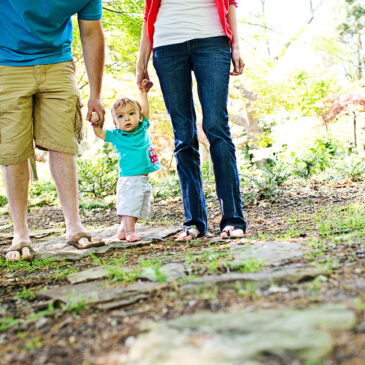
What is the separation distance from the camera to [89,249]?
257cm

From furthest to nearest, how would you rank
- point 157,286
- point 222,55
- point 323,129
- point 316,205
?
point 323,129, point 316,205, point 222,55, point 157,286

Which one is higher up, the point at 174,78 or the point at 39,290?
the point at 174,78

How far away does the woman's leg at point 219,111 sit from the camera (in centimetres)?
248

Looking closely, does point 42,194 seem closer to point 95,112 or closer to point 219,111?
point 95,112

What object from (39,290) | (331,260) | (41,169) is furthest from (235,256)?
(41,169)

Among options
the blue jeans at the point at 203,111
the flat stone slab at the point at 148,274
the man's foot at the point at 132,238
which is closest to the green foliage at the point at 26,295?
the flat stone slab at the point at 148,274

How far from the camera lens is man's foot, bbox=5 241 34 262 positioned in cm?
249

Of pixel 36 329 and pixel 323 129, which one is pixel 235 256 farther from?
pixel 323 129

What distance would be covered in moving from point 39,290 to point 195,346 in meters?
1.03

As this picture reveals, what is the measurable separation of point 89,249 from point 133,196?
1.55 ft

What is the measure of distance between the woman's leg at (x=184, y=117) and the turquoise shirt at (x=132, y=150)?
29 centimetres

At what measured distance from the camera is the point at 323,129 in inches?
525

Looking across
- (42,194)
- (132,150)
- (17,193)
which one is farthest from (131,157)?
(42,194)

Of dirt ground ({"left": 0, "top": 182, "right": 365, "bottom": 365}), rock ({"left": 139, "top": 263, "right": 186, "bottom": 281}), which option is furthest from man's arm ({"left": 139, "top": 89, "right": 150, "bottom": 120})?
rock ({"left": 139, "top": 263, "right": 186, "bottom": 281})
